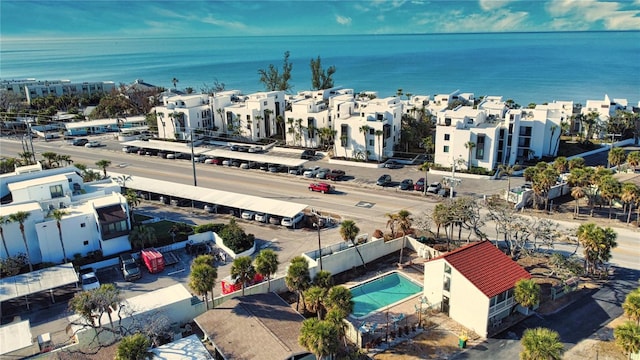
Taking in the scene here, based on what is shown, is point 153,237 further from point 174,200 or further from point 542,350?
point 542,350

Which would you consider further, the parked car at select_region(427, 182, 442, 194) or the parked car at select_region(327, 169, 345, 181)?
the parked car at select_region(327, 169, 345, 181)

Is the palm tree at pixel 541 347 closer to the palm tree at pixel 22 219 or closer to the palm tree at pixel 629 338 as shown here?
the palm tree at pixel 629 338

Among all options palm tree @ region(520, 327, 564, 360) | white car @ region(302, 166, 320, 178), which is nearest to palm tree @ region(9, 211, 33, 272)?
white car @ region(302, 166, 320, 178)

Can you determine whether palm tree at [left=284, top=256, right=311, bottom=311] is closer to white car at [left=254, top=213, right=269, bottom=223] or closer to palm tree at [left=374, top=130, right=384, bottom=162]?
white car at [left=254, top=213, right=269, bottom=223]

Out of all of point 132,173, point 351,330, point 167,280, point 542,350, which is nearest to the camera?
point 542,350

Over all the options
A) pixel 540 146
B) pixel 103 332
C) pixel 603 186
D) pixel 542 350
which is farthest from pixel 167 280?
pixel 540 146

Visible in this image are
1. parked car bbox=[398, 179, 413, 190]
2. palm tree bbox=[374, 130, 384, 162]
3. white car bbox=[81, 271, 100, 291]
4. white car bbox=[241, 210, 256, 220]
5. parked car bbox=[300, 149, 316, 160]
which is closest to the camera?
white car bbox=[81, 271, 100, 291]

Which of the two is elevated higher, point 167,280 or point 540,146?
point 540,146
